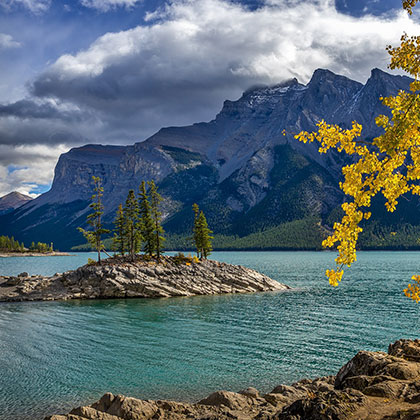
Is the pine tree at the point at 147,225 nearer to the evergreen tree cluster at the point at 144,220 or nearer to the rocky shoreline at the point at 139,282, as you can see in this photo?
the evergreen tree cluster at the point at 144,220

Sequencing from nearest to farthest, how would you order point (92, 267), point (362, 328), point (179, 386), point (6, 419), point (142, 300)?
1. point (6, 419)
2. point (179, 386)
3. point (362, 328)
4. point (142, 300)
5. point (92, 267)

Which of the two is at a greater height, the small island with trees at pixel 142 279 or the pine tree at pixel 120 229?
the pine tree at pixel 120 229

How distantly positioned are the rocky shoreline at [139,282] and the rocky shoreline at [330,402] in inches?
1932

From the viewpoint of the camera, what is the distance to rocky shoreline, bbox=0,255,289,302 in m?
67.0

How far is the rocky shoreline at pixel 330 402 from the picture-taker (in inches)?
424

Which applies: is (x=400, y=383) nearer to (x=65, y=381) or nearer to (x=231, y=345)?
(x=65, y=381)

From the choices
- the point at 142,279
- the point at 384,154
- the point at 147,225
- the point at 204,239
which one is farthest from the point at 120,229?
the point at 384,154

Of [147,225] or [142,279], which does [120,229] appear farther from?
[142,279]

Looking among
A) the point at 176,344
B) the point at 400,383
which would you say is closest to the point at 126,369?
the point at 176,344

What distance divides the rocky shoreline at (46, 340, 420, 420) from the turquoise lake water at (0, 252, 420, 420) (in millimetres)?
4220

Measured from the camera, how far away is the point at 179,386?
2395 centimetres

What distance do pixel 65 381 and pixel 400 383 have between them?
2056cm

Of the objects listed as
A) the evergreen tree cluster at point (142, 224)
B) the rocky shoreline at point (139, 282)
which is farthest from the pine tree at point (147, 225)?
the rocky shoreline at point (139, 282)

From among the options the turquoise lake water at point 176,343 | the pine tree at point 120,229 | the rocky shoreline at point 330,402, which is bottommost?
the turquoise lake water at point 176,343
